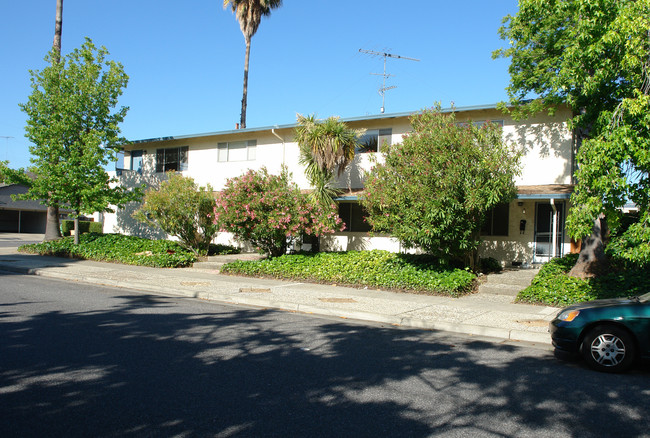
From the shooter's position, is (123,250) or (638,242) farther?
(123,250)

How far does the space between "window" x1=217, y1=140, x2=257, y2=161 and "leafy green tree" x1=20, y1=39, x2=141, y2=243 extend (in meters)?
4.14

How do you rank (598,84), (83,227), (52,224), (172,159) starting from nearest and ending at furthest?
(598,84) → (52,224) → (172,159) → (83,227)

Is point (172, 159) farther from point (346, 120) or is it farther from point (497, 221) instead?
point (497, 221)

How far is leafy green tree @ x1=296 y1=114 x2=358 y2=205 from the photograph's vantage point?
16.2 m

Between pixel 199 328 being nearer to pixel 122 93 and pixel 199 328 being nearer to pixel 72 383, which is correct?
pixel 72 383

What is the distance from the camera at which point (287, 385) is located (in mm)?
5309

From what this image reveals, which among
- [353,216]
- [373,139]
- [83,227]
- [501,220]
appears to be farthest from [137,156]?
[501,220]

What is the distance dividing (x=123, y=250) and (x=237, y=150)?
615cm

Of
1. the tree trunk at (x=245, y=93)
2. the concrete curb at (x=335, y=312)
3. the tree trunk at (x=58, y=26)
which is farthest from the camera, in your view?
the tree trunk at (x=245, y=93)

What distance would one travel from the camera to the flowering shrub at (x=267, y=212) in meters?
15.0

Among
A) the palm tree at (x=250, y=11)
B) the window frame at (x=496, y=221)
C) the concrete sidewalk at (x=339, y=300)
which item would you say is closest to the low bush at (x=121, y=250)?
the concrete sidewalk at (x=339, y=300)

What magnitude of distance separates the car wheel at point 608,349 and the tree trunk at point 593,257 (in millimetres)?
5765

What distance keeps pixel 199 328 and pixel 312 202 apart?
8001 mm

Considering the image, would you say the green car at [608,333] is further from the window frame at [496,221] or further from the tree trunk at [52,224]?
the tree trunk at [52,224]
